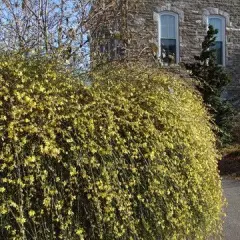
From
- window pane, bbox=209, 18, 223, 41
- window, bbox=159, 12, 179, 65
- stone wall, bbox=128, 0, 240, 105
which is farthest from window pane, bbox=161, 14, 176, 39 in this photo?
window pane, bbox=209, 18, 223, 41

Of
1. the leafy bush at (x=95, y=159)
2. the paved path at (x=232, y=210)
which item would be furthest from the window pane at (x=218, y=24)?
the leafy bush at (x=95, y=159)

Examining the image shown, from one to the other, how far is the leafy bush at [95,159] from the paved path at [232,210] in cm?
210

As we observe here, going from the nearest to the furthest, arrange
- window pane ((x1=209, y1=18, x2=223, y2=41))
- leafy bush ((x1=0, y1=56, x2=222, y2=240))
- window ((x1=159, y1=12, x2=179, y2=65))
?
leafy bush ((x1=0, y1=56, x2=222, y2=240)) → window ((x1=159, y1=12, x2=179, y2=65)) → window pane ((x1=209, y1=18, x2=223, y2=41))

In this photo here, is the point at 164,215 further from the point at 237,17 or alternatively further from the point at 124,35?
the point at 237,17

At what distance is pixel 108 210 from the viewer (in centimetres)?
289

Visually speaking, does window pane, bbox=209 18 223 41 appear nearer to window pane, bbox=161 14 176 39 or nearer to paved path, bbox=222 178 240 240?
window pane, bbox=161 14 176 39

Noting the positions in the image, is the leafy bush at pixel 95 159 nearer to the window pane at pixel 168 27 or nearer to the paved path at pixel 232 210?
the paved path at pixel 232 210

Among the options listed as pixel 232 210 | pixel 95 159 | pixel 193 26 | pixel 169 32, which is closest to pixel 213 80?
pixel 169 32

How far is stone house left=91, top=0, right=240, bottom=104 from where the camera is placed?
1681cm

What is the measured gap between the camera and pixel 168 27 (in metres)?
17.1

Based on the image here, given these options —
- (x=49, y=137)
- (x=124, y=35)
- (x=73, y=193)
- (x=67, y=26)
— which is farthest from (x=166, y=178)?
(x=124, y=35)

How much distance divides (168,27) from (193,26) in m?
1.10

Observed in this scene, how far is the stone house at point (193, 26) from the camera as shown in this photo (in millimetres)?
16812

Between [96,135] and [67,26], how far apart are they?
18.9 ft
